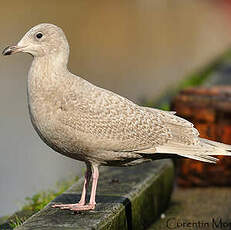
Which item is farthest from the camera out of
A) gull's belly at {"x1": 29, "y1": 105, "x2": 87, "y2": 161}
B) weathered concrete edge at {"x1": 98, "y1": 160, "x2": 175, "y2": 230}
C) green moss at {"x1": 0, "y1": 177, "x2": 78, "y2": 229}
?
green moss at {"x1": 0, "y1": 177, "x2": 78, "y2": 229}

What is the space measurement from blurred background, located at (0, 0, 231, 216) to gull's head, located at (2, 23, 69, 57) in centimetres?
270

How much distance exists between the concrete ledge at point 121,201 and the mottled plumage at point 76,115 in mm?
150

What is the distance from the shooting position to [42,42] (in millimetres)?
4836

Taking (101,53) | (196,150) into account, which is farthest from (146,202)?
(101,53)

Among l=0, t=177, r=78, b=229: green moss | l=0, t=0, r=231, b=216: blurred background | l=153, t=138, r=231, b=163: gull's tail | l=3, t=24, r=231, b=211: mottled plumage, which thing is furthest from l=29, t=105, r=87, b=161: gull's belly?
l=0, t=0, r=231, b=216: blurred background

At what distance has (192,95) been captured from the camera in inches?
291

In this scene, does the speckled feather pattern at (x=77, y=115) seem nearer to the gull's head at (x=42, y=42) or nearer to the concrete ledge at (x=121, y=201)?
the gull's head at (x=42, y=42)

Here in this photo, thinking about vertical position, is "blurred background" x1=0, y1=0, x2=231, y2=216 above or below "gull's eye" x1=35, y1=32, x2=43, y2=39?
below

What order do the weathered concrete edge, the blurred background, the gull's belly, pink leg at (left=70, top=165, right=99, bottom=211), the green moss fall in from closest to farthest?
the gull's belly
pink leg at (left=70, top=165, right=99, bottom=211)
the weathered concrete edge
the green moss
the blurred background

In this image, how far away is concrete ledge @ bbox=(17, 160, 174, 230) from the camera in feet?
15.7

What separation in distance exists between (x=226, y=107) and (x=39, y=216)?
9.62 ft

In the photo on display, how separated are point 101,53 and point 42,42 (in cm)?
1460

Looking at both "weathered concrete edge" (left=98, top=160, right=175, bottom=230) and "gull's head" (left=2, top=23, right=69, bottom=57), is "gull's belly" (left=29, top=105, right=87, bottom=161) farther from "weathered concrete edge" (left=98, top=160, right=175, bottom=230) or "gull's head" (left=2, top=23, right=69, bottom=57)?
"weathered concrete edge" (left=98, top=160, right=175, bottom=230)

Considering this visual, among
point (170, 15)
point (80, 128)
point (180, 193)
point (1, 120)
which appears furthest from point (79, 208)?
point (170, 15)
